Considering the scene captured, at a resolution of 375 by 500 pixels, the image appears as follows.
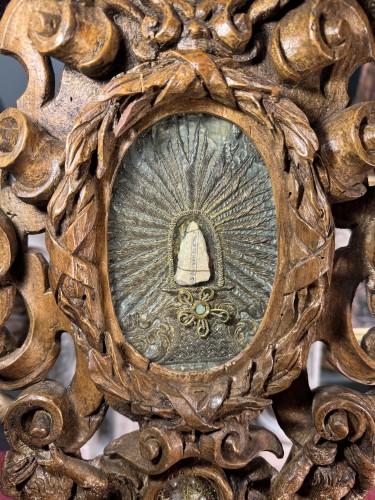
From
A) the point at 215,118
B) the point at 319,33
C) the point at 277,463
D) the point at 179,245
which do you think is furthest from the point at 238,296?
the point at 277,463

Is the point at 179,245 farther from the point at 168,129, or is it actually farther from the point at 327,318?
the point at 327,318

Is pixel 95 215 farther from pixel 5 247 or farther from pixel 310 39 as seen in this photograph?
pixel 310 39

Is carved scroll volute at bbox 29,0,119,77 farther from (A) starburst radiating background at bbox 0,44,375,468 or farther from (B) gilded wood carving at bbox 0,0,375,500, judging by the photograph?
(A) starburst radiating background at bbox 0,44,375,468

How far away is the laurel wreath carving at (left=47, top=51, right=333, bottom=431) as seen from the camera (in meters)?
1.08

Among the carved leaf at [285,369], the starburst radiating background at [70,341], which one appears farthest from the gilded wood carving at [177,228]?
the starburst radiating background at [70,341]

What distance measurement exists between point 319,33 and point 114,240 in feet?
1.30

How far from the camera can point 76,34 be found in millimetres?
1065

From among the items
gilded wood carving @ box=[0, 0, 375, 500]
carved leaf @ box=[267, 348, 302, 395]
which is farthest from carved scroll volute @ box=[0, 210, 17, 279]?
carved leaf @ box=[267, 348, 302, 395]

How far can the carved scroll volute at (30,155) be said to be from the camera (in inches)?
43.8

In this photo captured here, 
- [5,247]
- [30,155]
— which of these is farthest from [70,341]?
[30,155]

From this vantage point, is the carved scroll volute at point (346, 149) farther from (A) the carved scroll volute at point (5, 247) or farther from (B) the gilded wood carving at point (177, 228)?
(A) the carved scroll volute at point (5, 247)

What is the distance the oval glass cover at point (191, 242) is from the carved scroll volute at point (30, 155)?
0.09 meters

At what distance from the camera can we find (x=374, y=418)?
128cm

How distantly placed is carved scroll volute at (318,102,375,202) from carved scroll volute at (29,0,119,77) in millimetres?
329
